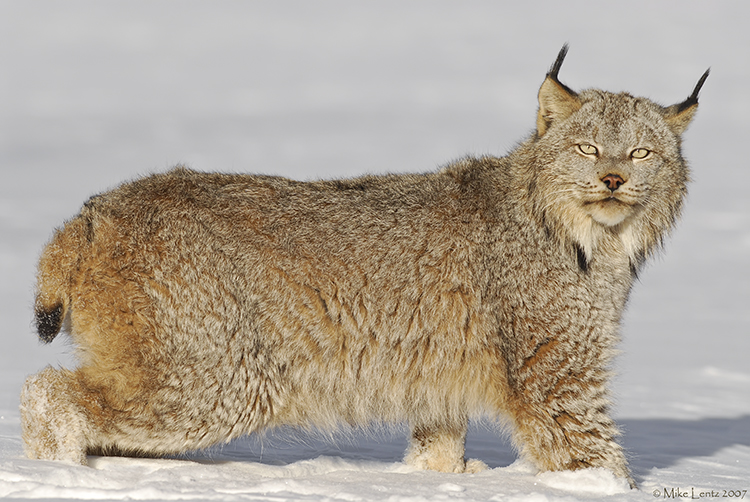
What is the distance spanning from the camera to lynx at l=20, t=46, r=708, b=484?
5266 millimetres

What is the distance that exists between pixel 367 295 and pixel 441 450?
5.19ft

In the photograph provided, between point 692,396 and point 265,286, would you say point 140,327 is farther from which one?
point 692,396

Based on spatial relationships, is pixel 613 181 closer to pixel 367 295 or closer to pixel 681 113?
pixel 681 113

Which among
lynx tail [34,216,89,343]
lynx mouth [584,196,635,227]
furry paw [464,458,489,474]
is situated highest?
lynx mouth [584,196,635,227]

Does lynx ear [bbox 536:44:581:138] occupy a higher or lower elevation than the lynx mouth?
higher

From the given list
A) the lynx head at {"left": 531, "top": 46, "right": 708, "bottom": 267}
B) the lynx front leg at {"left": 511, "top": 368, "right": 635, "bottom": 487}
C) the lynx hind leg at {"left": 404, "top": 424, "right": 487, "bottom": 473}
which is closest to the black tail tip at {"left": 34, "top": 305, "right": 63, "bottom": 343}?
the lynx hind leg at {"left": 404, "top": 424, "right": 487, "bottom": 473}

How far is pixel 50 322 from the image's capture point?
17.4 feet

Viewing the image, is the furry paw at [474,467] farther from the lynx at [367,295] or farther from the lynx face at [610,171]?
the lynx face at [610,171]

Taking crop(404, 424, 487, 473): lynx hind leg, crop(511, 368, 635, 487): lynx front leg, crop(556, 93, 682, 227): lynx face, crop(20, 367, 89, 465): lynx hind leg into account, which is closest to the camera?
crop(20, 367, 89, 465): lynx hind leg

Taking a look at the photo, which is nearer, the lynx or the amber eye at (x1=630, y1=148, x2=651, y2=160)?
the lynx

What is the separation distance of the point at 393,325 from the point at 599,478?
1.67 meters

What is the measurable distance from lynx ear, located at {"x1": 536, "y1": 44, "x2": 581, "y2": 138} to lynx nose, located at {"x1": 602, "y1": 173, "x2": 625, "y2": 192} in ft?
2.33

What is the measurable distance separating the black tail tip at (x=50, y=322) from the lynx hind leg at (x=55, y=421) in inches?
11.0

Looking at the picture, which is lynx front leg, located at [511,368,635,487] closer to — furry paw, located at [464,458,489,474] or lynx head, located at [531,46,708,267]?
furry paw, located at [464,458,489,474]
